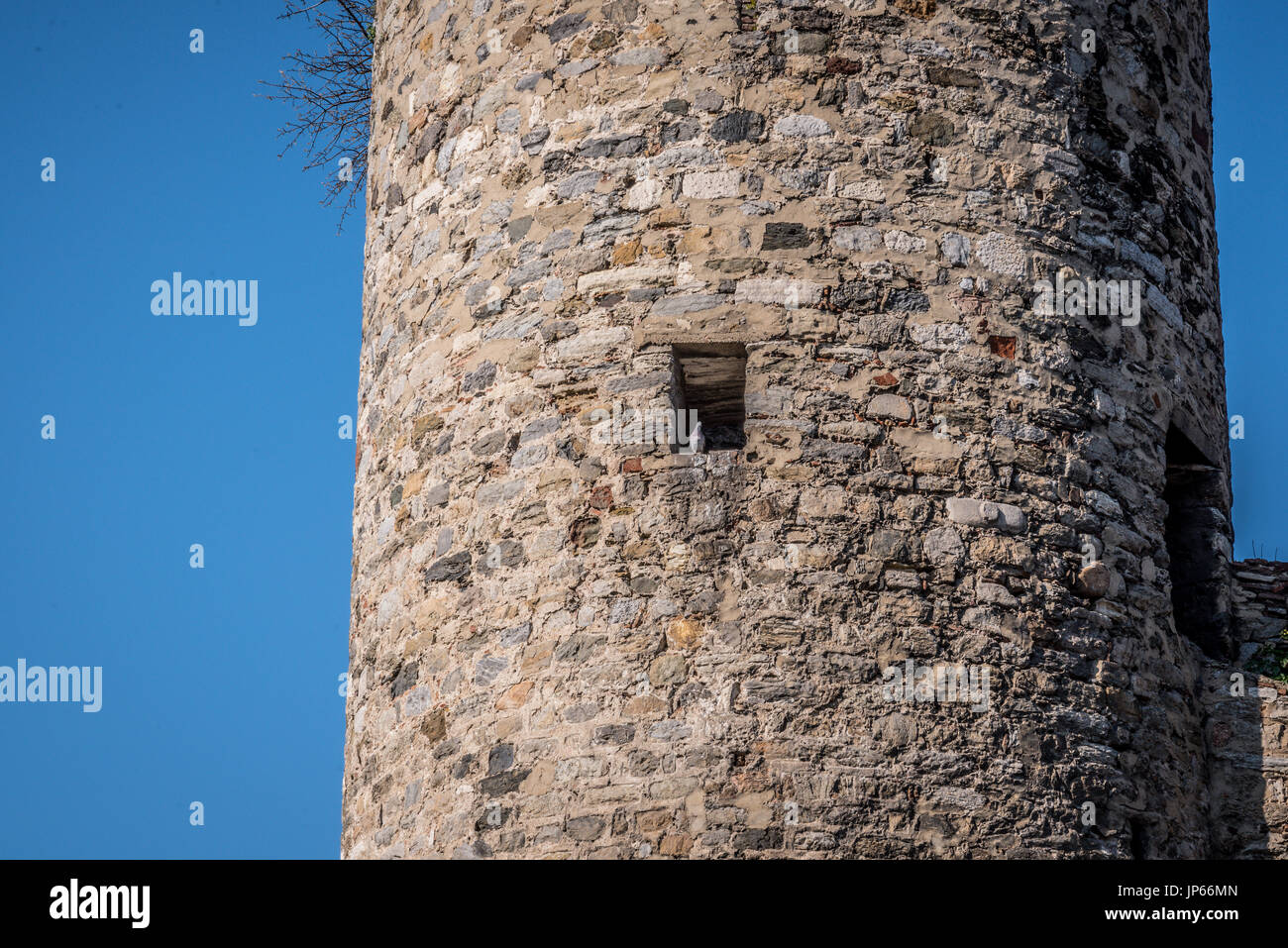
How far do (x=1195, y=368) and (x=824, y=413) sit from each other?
1.93m

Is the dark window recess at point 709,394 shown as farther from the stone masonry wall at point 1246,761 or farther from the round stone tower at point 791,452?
the stone masonry wall at point 1246,761

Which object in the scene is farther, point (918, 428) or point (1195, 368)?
point (1195, 368)

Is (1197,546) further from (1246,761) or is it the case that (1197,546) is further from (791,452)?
(791,452)

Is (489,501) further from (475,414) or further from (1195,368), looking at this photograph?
(1195,368)

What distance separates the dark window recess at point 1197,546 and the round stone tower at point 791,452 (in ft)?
0.06

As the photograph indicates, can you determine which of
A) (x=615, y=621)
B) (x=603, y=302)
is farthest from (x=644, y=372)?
(x=615, y=621)

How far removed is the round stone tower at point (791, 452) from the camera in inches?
262

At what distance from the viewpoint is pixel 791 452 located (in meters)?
6.90

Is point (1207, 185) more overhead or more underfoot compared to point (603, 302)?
more overhead

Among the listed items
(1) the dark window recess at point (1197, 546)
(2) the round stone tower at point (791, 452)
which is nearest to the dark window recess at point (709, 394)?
(2) the round stone tower at point (791, 452)

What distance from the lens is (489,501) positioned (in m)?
7.31

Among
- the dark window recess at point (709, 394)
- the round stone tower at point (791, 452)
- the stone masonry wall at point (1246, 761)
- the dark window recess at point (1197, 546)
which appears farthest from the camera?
the dark window recess at point (1197, 546)

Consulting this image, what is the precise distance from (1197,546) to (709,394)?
225 centimetres

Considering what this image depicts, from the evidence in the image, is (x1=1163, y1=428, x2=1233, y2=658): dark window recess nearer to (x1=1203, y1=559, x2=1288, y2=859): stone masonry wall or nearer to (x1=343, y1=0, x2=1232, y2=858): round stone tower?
(x1=343, y1=0, x2=1232, y2=858): round stone tower
